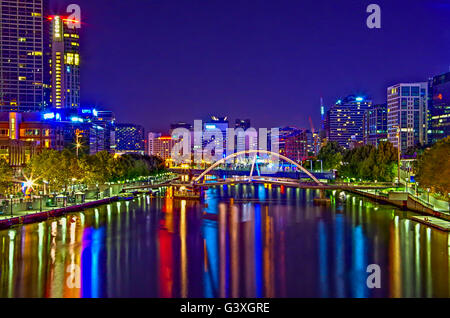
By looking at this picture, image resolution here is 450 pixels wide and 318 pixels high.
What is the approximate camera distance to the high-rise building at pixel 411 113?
3696 inches

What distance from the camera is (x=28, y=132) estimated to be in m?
59.8

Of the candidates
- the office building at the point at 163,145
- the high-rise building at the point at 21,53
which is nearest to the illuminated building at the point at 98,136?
the high-rise building at the point at 21,53

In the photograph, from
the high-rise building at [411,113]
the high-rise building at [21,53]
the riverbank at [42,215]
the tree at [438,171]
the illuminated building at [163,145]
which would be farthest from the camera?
the illuminated building at [163,145]

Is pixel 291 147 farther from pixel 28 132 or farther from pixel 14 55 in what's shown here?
pixel 28 132

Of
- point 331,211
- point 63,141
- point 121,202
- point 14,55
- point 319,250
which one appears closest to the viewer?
point 319,250

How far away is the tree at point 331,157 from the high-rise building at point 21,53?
5428 centimetres

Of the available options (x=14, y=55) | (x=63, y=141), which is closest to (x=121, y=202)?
(x=63, y=141)

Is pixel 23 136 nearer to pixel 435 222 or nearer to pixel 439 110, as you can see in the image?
pixel 435 222

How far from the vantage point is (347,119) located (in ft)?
486

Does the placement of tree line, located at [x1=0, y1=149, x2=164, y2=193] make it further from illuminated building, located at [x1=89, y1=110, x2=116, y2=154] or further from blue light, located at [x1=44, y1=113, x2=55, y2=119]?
illuminated building, located at [x1=89, y1=110, x2=116, y2=154]

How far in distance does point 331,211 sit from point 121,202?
64.9 feet

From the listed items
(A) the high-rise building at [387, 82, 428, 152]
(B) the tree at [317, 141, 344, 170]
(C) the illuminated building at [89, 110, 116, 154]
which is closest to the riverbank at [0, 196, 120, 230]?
(B) the tree at [317, 141, 344, 170]

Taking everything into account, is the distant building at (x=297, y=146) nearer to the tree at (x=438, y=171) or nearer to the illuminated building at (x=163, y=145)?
the illuminated building at (x=163, y=145)

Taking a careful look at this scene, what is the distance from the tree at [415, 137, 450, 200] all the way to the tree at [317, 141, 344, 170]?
107 ft
